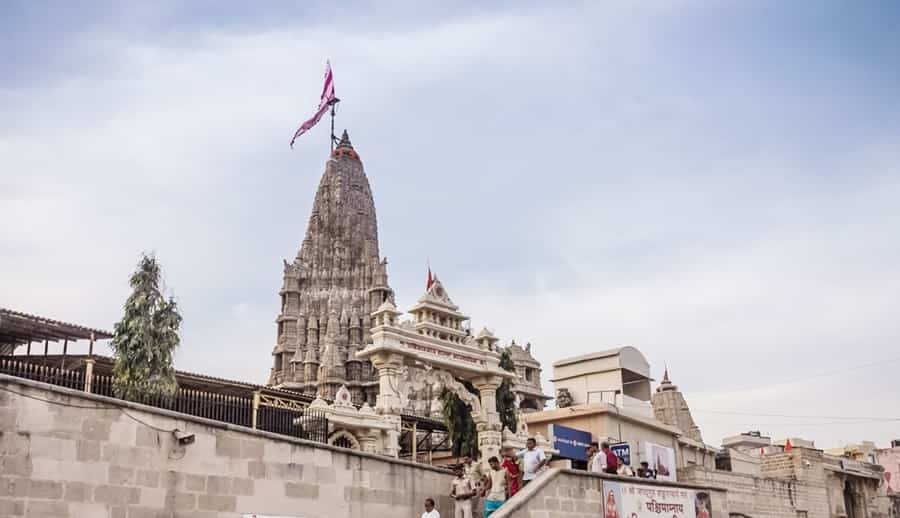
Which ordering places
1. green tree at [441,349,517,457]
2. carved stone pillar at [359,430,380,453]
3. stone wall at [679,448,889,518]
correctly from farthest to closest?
stone wall at [679,448,889,518] → green tree at [441,349,517,457] → carved stone pillar at [359,430,380,453]

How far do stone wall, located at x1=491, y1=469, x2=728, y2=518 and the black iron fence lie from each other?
245 inches

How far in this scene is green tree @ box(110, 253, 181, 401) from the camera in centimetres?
1956

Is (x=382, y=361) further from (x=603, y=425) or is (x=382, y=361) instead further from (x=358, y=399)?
(x=358, y=399)

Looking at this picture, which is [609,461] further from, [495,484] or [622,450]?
[622,450]

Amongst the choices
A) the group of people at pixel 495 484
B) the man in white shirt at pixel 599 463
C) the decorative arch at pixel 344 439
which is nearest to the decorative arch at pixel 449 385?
the decorative arch at pixel 344 439

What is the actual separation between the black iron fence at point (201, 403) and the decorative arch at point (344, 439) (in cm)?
160

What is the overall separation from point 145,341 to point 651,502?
12.4 m

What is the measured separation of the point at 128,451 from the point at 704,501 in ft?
44.2

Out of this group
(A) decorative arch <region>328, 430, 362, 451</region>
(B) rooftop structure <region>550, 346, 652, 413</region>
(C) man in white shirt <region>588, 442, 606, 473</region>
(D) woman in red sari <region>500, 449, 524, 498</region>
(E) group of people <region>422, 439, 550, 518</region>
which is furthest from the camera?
(B) rooftop structure <region>550, 346, 652, 413</region>

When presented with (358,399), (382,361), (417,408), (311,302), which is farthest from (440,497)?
(311,302)

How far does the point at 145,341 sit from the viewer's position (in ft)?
66.7

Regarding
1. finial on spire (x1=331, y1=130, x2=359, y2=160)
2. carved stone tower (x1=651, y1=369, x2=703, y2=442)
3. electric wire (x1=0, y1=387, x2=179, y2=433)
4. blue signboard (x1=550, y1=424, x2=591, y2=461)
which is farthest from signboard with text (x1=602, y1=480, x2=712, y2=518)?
finial on spire (x1=331, y1=130, x2=359, y2=160)

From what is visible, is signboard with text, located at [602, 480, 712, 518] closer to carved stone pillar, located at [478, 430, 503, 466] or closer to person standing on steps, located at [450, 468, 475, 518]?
person standing on steps, located at [450, 468, 475, 518]

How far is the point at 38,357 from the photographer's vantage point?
2189cm
